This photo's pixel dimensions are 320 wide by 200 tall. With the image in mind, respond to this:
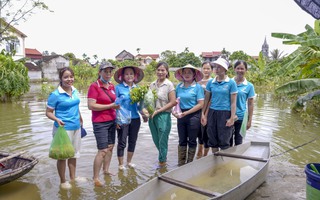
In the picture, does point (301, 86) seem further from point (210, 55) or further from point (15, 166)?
point (210, 55)

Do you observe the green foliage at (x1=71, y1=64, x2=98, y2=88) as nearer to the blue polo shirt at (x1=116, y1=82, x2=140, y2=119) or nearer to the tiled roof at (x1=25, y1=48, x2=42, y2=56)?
the tiled roof at (x1=25, y1=48, x2=42, y2=56)

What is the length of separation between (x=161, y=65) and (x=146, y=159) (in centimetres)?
225

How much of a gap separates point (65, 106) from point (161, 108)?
1.57 metres

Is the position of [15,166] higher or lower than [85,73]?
lower

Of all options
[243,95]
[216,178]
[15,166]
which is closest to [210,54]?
[243,95]

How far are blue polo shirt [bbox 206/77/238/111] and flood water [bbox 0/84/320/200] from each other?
1.40 metres

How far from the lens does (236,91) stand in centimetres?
457

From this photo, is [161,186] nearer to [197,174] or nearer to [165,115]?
[197,174]

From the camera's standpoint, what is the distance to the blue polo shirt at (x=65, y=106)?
398cm

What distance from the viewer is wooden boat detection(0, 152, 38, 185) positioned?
3.97 meters

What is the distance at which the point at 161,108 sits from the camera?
4781 millimetres

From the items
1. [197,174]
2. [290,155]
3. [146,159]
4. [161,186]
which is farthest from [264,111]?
[161,186]

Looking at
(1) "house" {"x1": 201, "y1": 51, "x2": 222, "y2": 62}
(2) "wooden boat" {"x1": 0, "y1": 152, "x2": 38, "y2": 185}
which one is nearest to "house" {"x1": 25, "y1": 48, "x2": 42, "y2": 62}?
(1) "house" {"x1": 201, "y1": 51, "x2": 222, "y2": 62}

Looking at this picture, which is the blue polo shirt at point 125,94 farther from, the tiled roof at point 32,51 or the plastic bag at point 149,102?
the tiled roof at point 32,51
